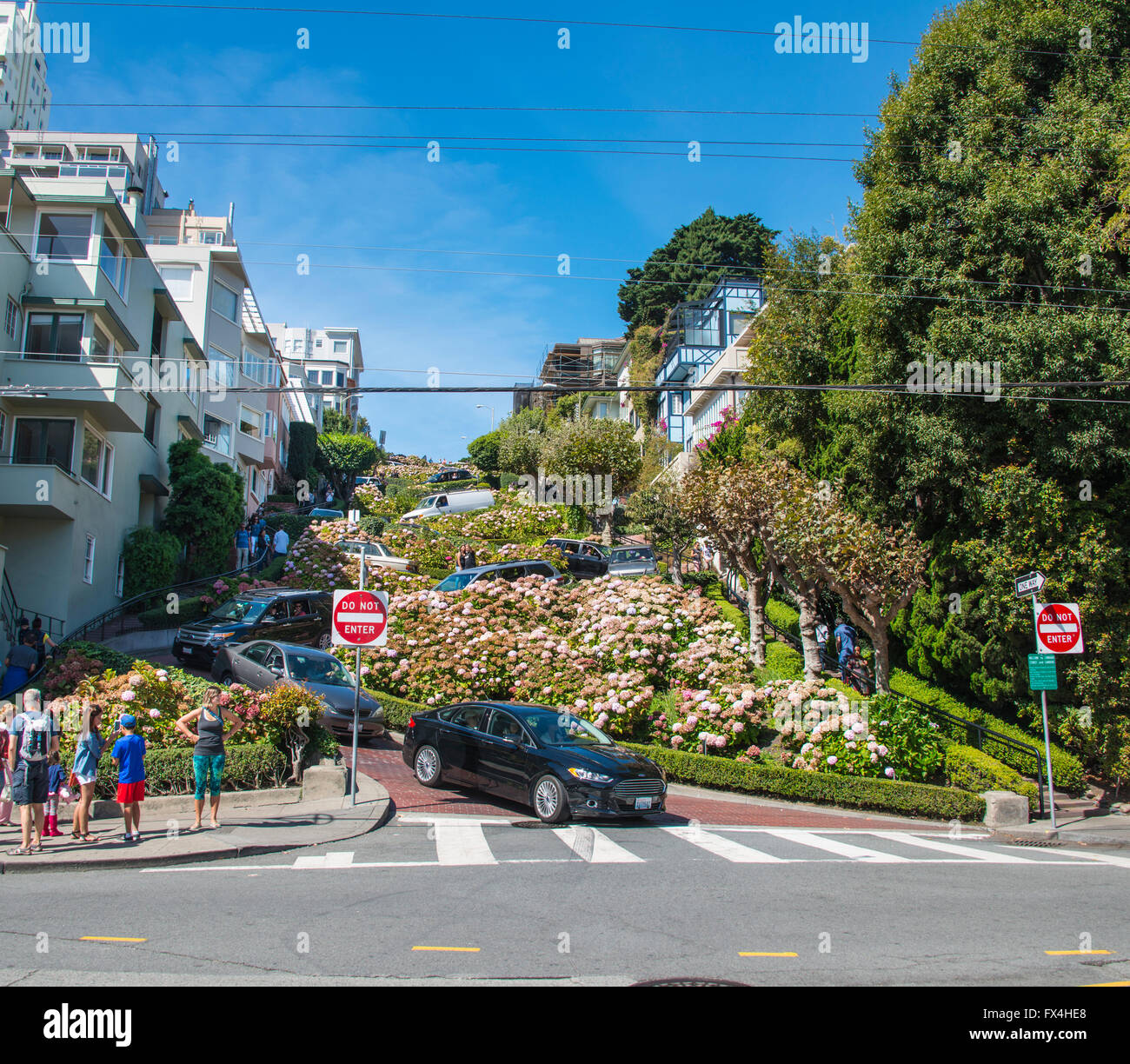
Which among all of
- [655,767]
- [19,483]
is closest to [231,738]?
[655,767]

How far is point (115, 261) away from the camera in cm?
2700

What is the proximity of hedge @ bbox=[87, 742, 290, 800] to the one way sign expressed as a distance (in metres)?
12.9

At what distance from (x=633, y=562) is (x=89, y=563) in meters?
17.6

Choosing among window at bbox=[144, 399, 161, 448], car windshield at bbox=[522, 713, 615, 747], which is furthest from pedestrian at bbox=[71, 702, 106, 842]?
window at bbox=[144, 399, 161, 448]

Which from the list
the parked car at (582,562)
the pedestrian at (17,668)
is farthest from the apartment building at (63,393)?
the parked car at (582,562)

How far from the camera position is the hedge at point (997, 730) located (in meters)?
17.5

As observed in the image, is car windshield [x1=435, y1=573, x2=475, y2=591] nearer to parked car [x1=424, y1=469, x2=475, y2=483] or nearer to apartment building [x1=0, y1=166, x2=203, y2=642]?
apartment building [x1=0, y1=166, x2=203, y2=642]

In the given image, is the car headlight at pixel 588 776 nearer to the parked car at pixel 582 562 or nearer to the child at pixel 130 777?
the child at pixel 130 777

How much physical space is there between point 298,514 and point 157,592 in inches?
680

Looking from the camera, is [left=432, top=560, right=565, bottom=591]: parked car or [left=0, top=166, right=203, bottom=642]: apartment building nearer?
[left=0, top=166, right=203, bottom=642]: apartment building

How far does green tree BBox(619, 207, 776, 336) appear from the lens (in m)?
75.1

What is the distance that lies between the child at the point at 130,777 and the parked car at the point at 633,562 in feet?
70.9

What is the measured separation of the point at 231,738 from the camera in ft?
44.9

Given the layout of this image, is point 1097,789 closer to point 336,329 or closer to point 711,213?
point 711,213
